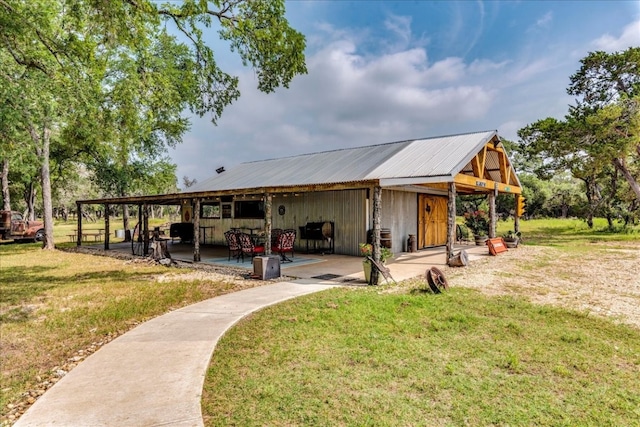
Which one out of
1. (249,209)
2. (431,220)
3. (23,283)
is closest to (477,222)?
(431,220)

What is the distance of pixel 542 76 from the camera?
43.5ft

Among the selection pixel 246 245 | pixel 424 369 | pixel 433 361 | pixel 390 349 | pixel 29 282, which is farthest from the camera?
pixel 246 245

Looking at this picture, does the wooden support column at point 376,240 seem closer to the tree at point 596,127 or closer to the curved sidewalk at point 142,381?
the curved sidewalk at point 142,381

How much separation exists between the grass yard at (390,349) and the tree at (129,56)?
3.95m

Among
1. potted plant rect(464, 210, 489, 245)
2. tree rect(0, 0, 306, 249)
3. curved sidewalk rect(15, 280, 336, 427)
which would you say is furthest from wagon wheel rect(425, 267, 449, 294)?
potted plant rect(464, 210, 489, 245)

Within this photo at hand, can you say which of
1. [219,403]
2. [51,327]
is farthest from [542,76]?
[51,327]

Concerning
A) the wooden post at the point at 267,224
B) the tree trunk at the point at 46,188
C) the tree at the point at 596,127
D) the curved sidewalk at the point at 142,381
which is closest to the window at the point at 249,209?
the wooden post at the point at 267,224

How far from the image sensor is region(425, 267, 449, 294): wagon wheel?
6844 millimetres

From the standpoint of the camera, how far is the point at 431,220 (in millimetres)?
15500

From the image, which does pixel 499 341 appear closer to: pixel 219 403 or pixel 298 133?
pixel 219 403

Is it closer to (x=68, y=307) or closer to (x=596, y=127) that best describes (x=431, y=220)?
(x=596, y=127)

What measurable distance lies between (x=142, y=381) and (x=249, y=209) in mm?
12574

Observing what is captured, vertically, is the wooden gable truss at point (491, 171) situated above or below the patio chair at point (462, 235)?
above

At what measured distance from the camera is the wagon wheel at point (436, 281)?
22.5 ft
